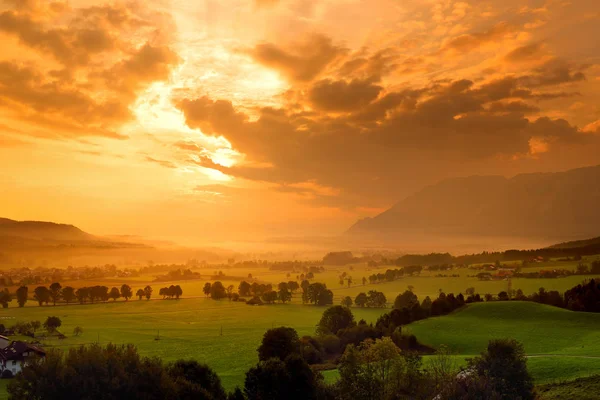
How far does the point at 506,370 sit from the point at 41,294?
15598 cm

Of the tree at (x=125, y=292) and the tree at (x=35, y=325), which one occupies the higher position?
the tree at (x=125, y=292)

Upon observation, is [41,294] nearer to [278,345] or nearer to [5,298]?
[5,298]

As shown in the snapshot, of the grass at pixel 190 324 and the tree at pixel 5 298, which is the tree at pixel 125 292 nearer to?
the grass at pixel 190 324

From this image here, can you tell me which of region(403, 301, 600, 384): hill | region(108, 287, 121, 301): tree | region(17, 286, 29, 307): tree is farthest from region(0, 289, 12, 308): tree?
region(403, 301, 600, 384): hill

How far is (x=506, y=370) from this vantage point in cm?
4222

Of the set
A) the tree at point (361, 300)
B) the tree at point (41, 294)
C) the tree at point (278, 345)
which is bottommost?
the tree at point (361, 300)

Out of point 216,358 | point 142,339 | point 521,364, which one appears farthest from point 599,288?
point 142,339

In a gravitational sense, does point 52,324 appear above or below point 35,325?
above

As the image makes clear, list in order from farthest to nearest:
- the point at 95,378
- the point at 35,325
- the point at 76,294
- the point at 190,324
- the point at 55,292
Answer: the point at 76,294 → the point at 55,292 → the point at 190,324 → the point at 35,325 → the point at 95,378

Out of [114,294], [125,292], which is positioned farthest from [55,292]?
[125,292]

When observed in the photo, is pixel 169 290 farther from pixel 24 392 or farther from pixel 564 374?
pixel 564 374

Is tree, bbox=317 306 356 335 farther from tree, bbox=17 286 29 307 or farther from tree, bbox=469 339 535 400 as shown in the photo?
tree, bbox=17 286 29 307

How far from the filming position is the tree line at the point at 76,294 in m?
149

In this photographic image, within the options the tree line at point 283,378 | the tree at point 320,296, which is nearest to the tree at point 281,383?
the tree line at point 283,378
